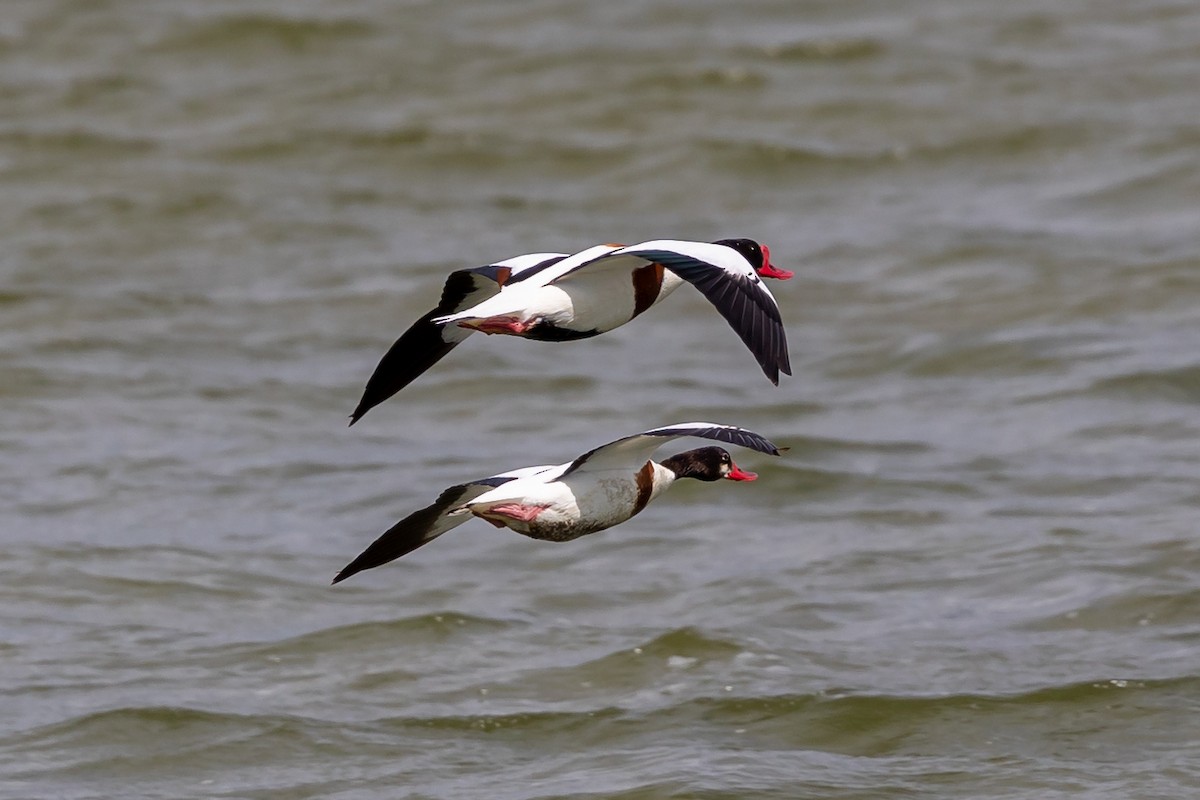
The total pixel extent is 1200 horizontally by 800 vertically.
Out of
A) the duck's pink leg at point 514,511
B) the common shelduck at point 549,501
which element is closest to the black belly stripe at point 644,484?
the common shelduck at point 549,501

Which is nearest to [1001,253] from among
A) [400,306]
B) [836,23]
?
[400,306]

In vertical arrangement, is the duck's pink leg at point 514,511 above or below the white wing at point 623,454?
below

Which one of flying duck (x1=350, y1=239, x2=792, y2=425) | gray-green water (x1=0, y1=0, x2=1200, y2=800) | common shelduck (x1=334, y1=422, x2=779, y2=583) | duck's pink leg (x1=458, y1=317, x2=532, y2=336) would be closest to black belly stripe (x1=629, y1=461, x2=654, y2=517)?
common shelduck (x1=334, y1=422, x2=779, y2=583)

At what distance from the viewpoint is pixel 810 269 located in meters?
18.2

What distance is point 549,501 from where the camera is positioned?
7.41m

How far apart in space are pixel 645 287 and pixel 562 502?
0.89 meters

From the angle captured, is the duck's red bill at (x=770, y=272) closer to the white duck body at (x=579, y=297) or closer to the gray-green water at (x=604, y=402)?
the white duck body at (x=579, y=297)

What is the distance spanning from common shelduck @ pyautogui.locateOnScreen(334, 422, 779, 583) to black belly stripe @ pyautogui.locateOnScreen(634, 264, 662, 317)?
0.53 meters

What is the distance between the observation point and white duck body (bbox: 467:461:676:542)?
738 centimetres

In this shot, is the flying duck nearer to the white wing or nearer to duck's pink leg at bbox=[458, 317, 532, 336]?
duck's pink leg at bbox=[458, 317, 532, 336]

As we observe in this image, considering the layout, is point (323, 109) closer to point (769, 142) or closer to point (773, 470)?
point (769, 142)

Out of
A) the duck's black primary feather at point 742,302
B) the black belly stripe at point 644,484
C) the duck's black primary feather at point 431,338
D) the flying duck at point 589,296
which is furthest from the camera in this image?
the duck's black primary feather at point 431,338

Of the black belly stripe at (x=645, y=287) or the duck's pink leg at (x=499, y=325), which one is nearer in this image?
the duck's pink leg at (x=499, y=325)

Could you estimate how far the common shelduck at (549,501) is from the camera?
24.2 ft
